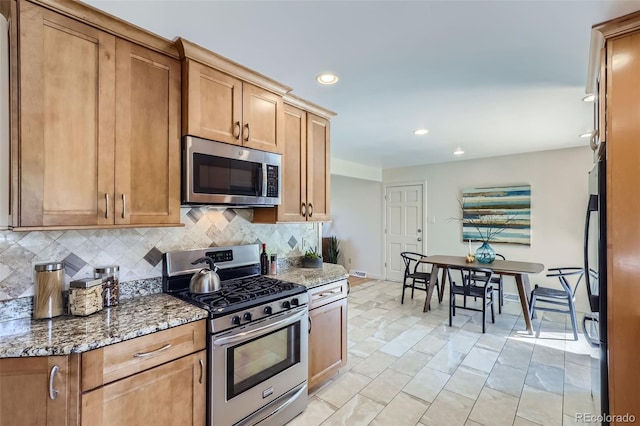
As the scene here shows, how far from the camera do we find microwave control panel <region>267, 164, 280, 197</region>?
88.1 inches

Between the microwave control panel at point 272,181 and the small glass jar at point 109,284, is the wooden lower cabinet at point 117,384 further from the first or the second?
the microwave control panel at point 272,181

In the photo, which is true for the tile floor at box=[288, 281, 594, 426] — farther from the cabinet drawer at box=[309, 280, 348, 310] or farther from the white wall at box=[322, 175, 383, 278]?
the white wall at box=[322, 175, 383, 278]

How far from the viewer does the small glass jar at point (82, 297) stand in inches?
59.5

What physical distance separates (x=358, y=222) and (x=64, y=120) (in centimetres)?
576

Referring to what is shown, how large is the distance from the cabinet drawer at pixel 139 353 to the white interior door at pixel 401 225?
4982 millimetres

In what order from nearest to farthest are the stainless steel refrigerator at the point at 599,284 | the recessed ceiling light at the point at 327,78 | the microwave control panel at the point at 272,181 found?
the stainless steel refrigerator at the point at 599,284
the recessed ceiling light at the point at 327,78
the microwave control panel at the point at 272,181

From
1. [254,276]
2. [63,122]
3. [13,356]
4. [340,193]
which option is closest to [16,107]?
[63,122]

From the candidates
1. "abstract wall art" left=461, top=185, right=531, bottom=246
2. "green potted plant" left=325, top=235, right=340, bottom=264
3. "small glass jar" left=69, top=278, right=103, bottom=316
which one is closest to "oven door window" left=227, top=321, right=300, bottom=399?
"small glass jar" left=69, top=278, right=103, bottom=316

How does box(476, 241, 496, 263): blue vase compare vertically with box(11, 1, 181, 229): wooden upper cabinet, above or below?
below

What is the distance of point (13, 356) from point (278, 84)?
2.05 meters

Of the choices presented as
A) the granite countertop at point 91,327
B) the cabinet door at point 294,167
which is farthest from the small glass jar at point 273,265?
the granite countertop at point 91,327

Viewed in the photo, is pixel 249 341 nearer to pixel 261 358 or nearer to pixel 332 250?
pixel 261 358

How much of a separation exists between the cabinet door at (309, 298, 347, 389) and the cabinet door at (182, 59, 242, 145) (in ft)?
4.64

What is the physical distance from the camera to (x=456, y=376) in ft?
8.54
